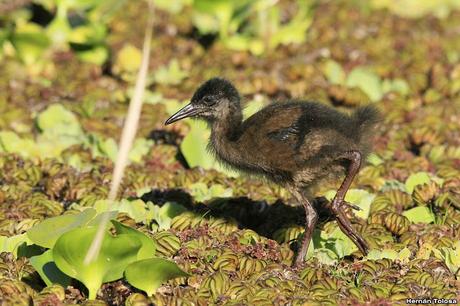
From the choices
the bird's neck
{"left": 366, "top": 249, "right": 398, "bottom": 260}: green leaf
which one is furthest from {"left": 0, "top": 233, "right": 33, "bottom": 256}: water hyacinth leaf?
{"left": 366, "top": 249, "right": 398, "bottom": 260}: green leaf

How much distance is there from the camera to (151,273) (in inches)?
174

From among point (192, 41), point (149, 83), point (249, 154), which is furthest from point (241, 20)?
point (249, 154)

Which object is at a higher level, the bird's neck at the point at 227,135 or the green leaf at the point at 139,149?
the bird's neck at the point at 227,135

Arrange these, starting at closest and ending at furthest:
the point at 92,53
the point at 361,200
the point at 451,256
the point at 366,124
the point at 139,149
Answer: the point at 451,256 → the point at 366,124 → the point at 361,200 → the point at 139,149 → the point at 92,53

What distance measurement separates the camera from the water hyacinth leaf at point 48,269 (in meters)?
4.61

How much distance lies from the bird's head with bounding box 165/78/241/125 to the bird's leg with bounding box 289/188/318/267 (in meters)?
0.70

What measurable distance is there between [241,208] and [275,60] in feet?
10.1

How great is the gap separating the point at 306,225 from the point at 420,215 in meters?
0.95

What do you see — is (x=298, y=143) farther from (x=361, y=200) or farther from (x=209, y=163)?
(x=209, y=163)

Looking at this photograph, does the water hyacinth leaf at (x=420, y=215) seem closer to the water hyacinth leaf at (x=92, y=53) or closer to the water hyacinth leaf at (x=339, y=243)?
the water hyacinth leaf at (x=339, y=243)

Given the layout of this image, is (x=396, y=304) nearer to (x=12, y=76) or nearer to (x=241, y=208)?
(x=241, y=208)

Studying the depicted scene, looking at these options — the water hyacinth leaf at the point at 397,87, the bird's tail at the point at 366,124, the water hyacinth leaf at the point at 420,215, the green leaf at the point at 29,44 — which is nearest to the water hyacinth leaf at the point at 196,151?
the bird's tail at the point at 366,124

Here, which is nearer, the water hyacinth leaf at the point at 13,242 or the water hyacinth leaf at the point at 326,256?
the water hyacinth leaf at the point at 13,242

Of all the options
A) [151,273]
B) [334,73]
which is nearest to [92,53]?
[334,73]
